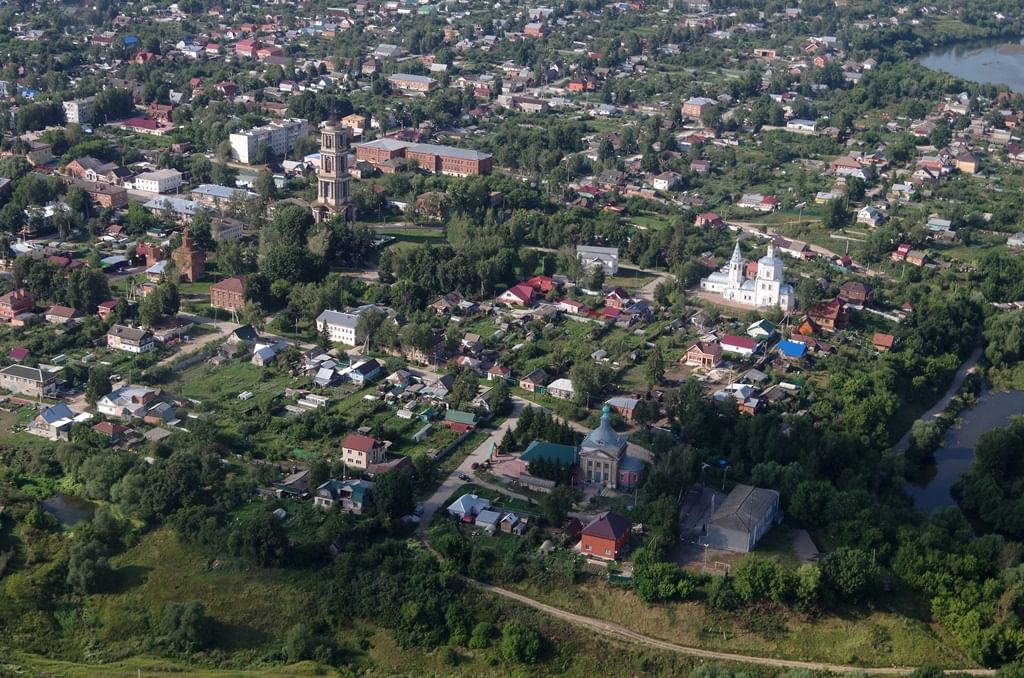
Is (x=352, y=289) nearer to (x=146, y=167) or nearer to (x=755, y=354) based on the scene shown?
(x=755, y=354)

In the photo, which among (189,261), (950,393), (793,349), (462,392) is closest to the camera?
(462,392)

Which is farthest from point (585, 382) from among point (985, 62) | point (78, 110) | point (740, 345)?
point (985, 62)

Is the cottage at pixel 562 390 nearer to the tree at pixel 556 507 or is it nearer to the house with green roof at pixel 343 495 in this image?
the tree at pixel 556 507

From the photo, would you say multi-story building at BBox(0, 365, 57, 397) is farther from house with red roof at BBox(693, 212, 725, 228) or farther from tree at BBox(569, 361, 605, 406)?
house with red roof at BBox(693, 212, 725, 228)

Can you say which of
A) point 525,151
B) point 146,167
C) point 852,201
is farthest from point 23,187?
point 852,201

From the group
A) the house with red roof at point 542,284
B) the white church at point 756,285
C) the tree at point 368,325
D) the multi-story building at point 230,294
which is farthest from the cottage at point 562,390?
the multi-story building at point 230,294

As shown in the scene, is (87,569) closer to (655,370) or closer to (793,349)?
(655,370)

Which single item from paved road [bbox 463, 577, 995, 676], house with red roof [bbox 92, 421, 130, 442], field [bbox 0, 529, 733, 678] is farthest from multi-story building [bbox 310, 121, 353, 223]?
paved road [bbox 463, 577, 995, 676]
